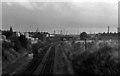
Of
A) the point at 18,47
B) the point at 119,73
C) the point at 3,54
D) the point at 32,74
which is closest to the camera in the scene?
the point at 119,73

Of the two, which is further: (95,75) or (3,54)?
(3,54)

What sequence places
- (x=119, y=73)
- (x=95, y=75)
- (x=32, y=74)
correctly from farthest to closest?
(x=32, y=74) → (x=95, y=75) → (x=119, y=73)

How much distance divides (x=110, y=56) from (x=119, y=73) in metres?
2.65

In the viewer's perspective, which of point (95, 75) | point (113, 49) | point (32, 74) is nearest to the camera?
point (95, 75)

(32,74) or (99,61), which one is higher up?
(99,61)

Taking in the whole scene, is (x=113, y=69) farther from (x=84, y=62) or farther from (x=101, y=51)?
(x=84, y=62)

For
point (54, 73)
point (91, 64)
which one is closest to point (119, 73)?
point (91, 64)

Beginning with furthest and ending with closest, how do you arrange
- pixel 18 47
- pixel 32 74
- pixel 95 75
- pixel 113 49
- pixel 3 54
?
pixel 18 47 < pixel 3 54 < pixel 32 74 < pixel 113 49 < pixel 95 75

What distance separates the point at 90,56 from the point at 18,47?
2703cm

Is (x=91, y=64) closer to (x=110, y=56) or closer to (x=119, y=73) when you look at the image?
(x=110, y=56)

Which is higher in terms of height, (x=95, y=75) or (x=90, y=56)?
(x=90, y=56)

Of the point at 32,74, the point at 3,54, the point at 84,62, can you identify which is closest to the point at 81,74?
the point at 84,62

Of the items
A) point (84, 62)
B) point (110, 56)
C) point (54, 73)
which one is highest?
point (110, 56)

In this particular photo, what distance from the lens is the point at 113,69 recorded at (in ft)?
49.0
